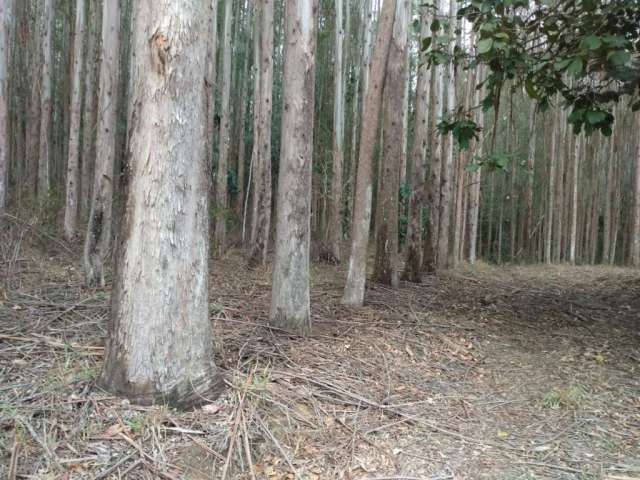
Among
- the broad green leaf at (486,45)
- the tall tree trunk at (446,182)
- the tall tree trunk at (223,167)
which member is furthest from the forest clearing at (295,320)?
the tall tree trunk at (223,167)

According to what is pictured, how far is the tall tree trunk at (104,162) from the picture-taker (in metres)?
5.80

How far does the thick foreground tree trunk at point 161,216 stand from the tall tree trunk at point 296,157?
159 cm

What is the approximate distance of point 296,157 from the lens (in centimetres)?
488

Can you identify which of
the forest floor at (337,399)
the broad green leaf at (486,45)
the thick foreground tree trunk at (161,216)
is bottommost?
the forest floor at (337,399)

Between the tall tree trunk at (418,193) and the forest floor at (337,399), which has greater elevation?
the tall tree trunk at (418,193)

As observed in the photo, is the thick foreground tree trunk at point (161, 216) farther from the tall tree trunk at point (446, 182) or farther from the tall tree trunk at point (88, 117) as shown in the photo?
the tall tree trunk at point (88, 117)

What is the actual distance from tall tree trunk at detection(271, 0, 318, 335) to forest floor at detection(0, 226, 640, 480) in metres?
0.58

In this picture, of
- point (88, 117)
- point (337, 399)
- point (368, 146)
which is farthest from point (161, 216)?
point (88, 117)

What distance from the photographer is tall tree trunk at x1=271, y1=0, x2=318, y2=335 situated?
486 centimetres

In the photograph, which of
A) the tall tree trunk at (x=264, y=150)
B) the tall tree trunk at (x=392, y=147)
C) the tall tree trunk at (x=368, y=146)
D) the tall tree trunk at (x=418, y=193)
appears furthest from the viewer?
the tall tree trunk at (x=264, y=150)

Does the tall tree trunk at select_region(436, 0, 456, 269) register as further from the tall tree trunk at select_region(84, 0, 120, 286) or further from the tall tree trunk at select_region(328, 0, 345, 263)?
the tall tree trunk at select_region(84, 0, 120, 286)

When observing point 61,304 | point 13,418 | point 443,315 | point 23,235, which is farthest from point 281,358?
point 23,235

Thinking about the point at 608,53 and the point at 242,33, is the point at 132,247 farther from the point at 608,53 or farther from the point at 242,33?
the point at 242,33

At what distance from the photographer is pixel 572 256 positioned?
16062 millimetres
